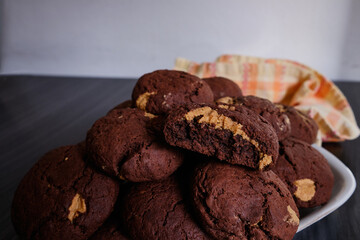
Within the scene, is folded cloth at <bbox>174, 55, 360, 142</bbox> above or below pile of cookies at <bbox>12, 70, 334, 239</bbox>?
below

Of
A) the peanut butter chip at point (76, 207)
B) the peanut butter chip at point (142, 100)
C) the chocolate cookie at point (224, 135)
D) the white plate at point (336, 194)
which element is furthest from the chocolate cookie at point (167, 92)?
the white plate at point (336, 194)

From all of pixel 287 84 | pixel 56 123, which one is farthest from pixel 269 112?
pixel 56 123

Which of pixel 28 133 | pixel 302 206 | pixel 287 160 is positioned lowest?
pixel 28 133

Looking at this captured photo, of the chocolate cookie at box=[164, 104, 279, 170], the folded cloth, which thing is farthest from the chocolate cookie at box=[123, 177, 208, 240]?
the folded cloth

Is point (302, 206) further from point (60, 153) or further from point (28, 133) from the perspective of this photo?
point (28, 133)

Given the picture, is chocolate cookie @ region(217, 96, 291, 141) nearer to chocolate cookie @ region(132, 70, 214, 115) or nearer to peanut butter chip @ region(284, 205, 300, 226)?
chocolate cookie @ region(132, 70, 214, 115)

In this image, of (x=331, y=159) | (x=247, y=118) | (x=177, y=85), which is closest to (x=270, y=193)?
(x=247, y=118)
